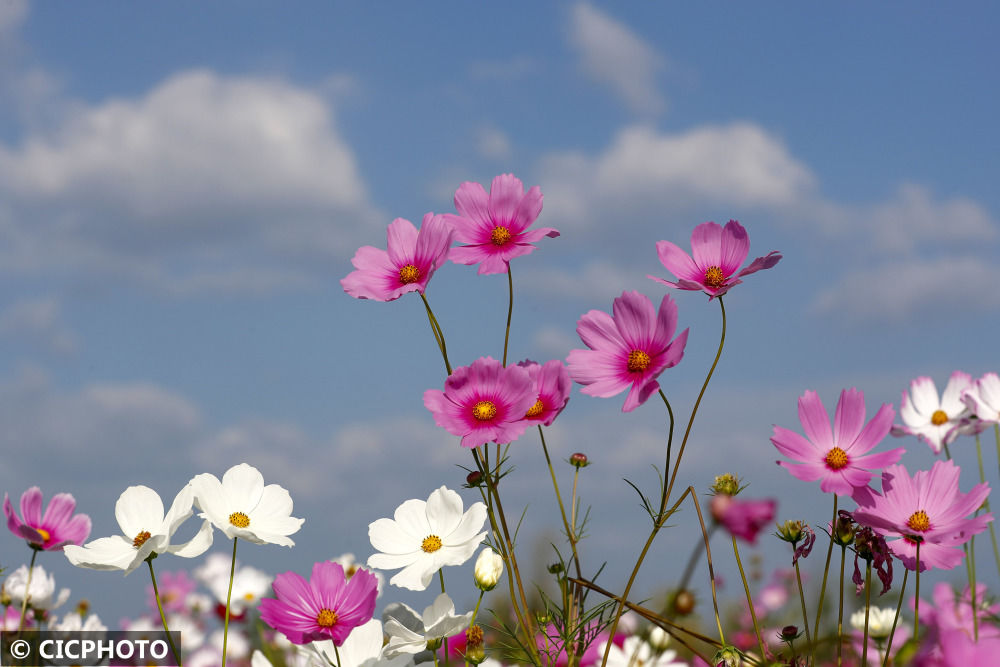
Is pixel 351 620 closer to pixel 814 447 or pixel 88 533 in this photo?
pixel 814 447

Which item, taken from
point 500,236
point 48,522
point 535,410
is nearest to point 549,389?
point 535,410

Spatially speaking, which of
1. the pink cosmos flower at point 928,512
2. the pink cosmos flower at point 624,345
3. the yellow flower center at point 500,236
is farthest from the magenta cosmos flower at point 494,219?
the pink cosmos flower at point 928,512

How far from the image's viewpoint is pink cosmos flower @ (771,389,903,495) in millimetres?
1335

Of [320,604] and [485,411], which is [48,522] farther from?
[485,411]

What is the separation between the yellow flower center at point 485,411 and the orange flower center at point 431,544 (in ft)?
0.85

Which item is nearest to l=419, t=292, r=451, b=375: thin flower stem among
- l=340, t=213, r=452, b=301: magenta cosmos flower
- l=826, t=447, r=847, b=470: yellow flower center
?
l=340, t=213, r=452, b=301: magenta cosmos flower

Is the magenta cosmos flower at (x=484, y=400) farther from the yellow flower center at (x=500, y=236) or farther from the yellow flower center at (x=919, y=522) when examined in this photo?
the yellow flower center at (x=919, y=522)

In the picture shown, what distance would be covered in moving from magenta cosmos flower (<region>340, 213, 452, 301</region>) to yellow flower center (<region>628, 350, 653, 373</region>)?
13.3 inches

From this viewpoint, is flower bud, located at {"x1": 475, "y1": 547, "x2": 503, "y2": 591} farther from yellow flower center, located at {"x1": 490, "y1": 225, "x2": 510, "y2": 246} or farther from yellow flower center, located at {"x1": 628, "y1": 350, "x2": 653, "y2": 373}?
yellow flower center, located at {"x1": 490, "y1": 225, "x2": 510, "y2": 246}

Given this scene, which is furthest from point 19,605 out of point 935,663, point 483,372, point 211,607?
point 935,663

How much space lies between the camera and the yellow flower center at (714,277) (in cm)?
146

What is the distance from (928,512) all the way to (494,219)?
0.87 metres

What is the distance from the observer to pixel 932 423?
2.39m

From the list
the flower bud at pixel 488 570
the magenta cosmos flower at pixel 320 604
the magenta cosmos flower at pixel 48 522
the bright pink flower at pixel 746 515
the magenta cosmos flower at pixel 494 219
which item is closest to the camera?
the bright pink flower at pixel 746 515
